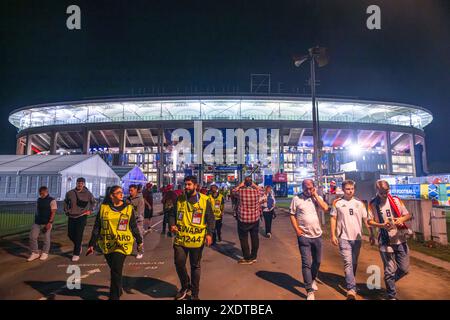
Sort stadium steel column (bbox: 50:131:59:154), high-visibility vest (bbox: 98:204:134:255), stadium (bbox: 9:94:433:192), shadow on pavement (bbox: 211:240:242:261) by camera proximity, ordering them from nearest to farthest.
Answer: high-visibility vest (bbox: 98:204:134:255) < shadow on pavement (bbox: 211:240:242:261) < stadium (bbox: 9:94:433:192) < stadium steel column (bbox: 50:131:59:154)

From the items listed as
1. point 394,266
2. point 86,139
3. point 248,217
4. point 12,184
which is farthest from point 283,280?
point 86,139

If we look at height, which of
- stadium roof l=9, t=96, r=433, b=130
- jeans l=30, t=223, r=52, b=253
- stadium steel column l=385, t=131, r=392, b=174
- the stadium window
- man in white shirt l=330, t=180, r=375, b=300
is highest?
stadium roof l=9, t=96, r=433, b=130

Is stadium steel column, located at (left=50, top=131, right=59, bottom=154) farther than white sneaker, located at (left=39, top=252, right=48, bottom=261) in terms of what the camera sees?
Yes

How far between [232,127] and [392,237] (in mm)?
54810

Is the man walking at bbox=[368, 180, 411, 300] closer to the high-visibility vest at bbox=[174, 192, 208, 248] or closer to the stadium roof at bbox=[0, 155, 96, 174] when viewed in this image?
the high-visibility vest at bbox=[174, 192, 208, 248]

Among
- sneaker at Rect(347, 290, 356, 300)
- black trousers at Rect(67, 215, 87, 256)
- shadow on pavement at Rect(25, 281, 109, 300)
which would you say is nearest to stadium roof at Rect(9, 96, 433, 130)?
black trousers at Rect(67, 215, 87, 256)

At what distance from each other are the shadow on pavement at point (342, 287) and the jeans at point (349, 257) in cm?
35

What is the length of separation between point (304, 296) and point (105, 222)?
11.1 feet

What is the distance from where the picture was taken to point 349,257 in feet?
14.9

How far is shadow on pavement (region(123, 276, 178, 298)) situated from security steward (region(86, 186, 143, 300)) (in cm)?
68

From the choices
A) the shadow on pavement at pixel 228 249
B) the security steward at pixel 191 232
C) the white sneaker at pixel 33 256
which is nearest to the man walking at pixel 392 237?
the security steward at pixel 191 232

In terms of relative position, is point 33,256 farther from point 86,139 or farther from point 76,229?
point 86,139

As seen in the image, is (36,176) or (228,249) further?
(36,176)

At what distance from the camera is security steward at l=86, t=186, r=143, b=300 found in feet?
13.8
